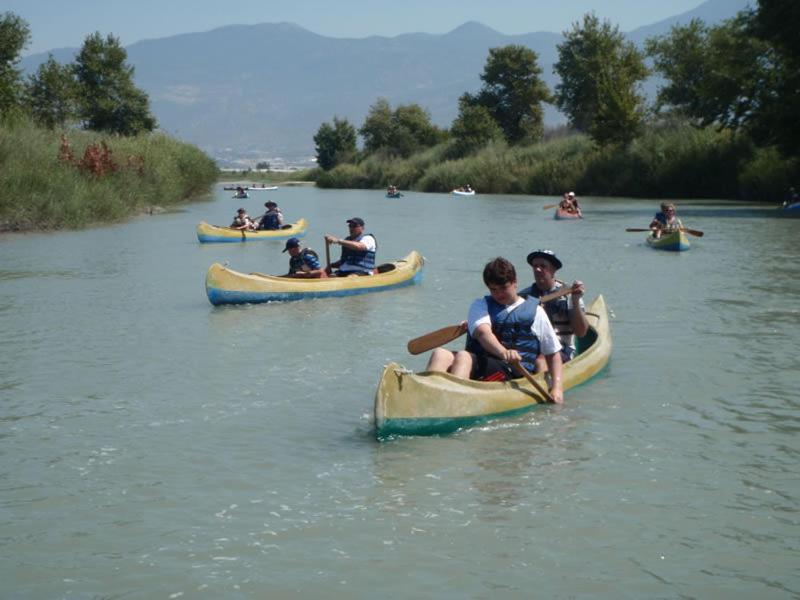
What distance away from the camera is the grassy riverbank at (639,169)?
42562mm

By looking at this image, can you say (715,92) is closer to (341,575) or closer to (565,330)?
(565,330)

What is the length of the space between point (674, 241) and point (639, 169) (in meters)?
27.6

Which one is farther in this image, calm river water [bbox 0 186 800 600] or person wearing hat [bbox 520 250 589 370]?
person wearing hat [bbox 520 250 589 370]

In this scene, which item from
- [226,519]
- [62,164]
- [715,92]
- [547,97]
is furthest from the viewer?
[547,97]

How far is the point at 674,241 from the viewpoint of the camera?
75.1 feet

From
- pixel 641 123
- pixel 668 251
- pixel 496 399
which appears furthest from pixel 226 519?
pixel 641 123

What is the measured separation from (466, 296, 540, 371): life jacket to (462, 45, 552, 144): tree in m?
73.0

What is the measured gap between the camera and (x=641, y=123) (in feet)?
181

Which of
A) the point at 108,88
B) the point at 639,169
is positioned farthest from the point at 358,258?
the point at 108,88

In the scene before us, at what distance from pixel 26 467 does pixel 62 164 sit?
1013 inches

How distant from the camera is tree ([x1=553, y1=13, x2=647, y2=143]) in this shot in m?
53.2

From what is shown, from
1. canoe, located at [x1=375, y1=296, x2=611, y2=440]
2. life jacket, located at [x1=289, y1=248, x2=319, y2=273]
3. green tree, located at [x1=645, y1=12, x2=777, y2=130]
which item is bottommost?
canoe, located at [x1=375, y1=296, x2=611, y2=440]

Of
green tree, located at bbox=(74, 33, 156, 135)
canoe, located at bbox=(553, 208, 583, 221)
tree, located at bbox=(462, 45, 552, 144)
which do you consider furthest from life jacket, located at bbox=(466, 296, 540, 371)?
tree, located at bbox=(462, 45, 552, 144)

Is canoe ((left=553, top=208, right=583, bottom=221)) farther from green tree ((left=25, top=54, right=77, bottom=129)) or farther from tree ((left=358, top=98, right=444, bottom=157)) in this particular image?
tree ((left=358, top=98, right=444, bottom=157))
